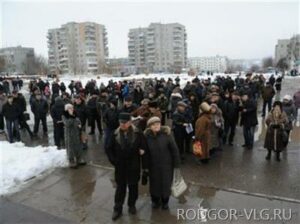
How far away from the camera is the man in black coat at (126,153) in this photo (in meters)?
5.06

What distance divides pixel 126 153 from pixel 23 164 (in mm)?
3737

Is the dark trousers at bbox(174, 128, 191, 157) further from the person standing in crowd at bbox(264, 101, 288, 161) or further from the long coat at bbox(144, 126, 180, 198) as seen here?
the long coat at bbox(144, 126, 180, 198)

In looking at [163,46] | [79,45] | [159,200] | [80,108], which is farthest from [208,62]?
[159,200]

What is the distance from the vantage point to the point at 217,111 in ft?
27.5

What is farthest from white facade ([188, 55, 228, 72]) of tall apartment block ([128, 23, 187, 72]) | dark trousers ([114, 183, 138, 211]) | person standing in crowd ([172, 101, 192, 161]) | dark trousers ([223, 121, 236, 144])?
dark trousers ([114, 183, 138, 211])

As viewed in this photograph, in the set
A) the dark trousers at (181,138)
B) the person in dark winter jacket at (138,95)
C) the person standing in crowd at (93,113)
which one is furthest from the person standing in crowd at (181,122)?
the person in dark winter jacket at (138,95)

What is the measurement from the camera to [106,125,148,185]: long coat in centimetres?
507

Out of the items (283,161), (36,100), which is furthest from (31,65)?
(283,161)

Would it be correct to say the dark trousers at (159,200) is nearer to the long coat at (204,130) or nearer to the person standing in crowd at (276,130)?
the long coat at (204,130)

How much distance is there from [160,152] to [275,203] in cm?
211

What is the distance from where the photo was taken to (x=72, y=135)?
25.2ft

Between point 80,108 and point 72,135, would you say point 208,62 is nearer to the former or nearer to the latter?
point 80,108

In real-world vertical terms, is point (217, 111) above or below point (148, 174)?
above

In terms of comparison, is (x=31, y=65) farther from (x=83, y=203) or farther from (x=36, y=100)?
(x=83, y=203)
